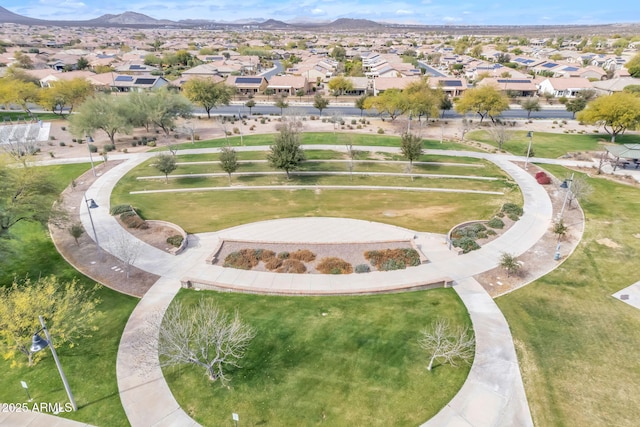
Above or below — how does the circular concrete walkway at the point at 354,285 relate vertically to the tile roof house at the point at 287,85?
below

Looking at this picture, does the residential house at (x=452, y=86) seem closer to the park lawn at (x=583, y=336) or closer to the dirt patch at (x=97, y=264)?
the park lawn at (x=583, y=336)

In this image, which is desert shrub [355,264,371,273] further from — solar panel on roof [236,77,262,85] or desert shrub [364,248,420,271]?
solar panel on roof [236,77,262,85]

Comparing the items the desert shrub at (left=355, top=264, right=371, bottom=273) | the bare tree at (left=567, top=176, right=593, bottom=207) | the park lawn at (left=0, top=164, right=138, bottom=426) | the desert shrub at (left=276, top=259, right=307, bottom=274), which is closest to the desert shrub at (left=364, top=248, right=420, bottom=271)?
the desert shrub at (left=355, top=264, right=371, bottom=273)

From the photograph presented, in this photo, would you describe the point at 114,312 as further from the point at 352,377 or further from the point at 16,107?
the point at 16,107

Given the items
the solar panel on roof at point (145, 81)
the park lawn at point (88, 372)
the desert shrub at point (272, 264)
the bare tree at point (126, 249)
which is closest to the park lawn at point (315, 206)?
the bare tree at point (126, 249)

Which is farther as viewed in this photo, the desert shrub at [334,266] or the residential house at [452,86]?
the residential house at [452,86]

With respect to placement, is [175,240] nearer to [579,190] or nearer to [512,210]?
[512,210]

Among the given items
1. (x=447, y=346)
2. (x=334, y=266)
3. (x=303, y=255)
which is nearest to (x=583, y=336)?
(x=447, y=346)
